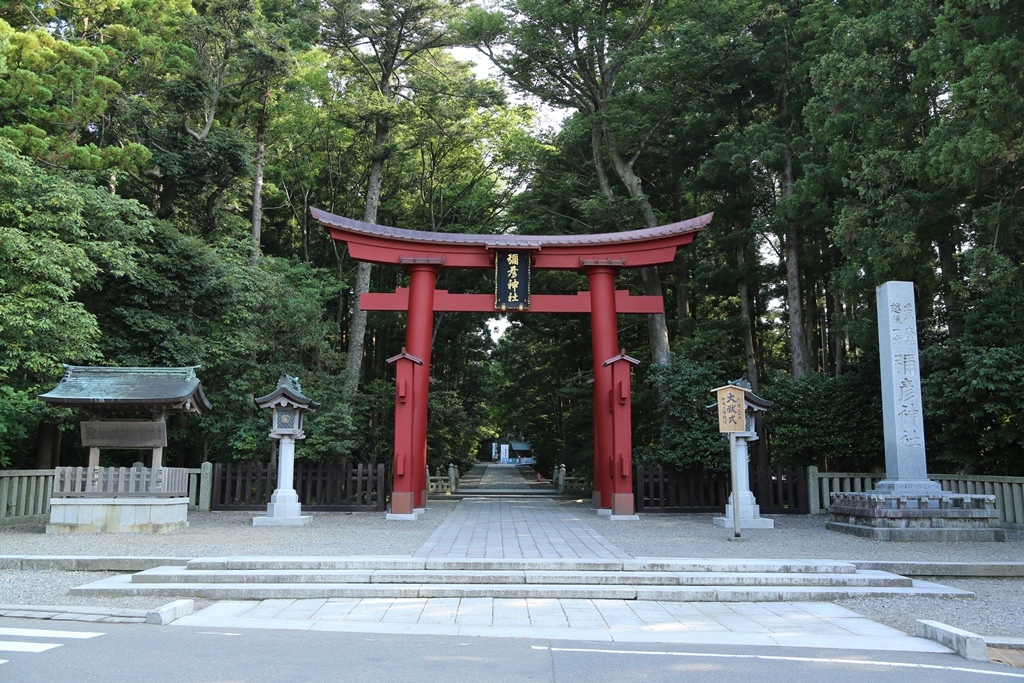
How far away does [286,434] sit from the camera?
13367 millimetres

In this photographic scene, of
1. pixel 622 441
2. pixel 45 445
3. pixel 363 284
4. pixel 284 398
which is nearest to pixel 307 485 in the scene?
pixel 284 398

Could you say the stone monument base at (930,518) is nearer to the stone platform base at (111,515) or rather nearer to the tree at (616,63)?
the tree at (616,63)

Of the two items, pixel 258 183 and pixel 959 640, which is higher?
pixel 258 183

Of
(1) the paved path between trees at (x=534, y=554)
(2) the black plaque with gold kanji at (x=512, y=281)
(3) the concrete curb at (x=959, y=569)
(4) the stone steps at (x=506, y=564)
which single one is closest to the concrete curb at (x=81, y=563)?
(1) the paved path between trees at (x=534, y=554)

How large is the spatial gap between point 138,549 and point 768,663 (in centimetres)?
789

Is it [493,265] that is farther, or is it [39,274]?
[493,265]

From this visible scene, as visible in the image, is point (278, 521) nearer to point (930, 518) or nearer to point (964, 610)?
point (964, 610)

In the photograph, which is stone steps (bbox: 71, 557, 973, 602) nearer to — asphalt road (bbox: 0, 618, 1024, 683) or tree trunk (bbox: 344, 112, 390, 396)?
asphalt road (bbox: 0, 618, 1024, 683)

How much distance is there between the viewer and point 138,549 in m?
9.03

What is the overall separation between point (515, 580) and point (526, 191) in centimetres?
1765

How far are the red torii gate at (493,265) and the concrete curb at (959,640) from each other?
930cm

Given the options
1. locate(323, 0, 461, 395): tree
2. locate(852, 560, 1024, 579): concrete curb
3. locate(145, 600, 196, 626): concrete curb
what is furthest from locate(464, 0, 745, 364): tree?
locate(145, 600, 196, 626): concrete curb

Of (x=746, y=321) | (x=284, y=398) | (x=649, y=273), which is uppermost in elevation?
(x=649, y=273)

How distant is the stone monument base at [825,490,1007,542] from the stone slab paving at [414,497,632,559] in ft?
14.0
